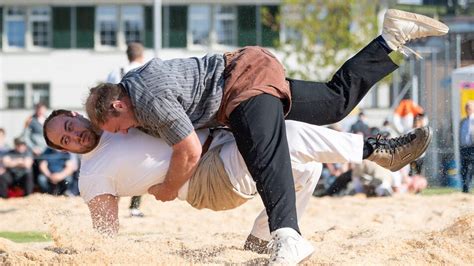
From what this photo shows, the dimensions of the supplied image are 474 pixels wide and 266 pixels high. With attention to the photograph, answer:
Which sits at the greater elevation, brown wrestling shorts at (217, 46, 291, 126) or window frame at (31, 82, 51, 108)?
brown wrestling shorts at (217, 46, 291, 126)

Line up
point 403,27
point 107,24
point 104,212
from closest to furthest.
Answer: point 104,212
point 403,27
point 107,24

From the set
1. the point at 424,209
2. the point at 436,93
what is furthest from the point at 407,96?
the point at 424,209

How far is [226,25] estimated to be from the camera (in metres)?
39.5

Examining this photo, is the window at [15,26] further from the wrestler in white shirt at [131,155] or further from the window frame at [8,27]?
the wrestler in white shirt at [131,155]

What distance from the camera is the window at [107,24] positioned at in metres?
40.5

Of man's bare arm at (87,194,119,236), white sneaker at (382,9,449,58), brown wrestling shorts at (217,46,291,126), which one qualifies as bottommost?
man's bare arm at (87,194,119,236)

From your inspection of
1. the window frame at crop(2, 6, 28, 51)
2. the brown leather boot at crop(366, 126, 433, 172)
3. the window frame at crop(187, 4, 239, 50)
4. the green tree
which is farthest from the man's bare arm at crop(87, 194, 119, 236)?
the window frame at crop(2, 6, 28, 51)

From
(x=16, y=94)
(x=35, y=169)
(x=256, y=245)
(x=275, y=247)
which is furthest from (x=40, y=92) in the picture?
(x=275, y=247)

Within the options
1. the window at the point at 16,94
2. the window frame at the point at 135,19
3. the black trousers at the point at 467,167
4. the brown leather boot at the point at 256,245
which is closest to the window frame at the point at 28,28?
the window at the point at 16,94

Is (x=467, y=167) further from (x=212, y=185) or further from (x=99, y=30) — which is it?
→ (x=99, y=30)

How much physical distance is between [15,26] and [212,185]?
36.2 m

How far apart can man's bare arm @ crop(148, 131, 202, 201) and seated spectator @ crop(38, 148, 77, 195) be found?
33.4ft

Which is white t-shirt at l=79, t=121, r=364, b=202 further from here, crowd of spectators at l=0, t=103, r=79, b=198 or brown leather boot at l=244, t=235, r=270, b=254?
crowd of spectators at l=0, t=103, r=79, b=198

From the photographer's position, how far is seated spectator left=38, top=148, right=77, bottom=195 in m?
16.6
